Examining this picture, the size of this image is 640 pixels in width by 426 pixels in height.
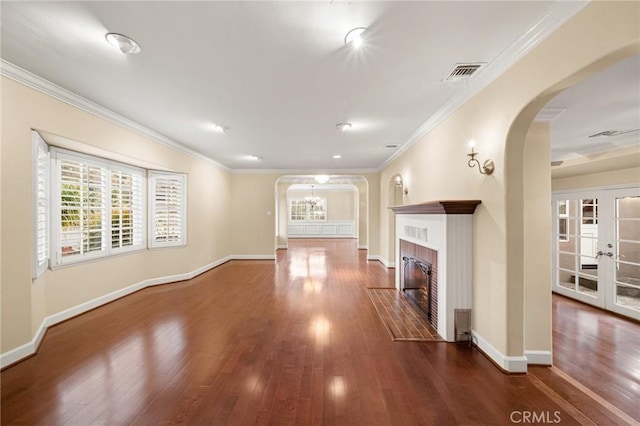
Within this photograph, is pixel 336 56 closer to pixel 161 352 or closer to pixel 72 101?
pixel 72 101

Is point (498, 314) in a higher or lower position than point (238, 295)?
higher

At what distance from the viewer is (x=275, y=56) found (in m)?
2.12

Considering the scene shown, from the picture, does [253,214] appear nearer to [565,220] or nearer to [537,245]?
[537,245]

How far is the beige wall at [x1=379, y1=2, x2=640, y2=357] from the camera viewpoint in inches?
58.1

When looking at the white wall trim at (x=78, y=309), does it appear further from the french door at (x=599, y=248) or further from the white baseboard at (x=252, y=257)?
the french door at (x=599, y=248)

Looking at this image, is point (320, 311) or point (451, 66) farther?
point (320, 311)

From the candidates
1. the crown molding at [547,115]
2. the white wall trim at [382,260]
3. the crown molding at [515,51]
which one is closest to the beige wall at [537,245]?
the crown molding at [547,115]

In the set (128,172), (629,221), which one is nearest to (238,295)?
(128,172)

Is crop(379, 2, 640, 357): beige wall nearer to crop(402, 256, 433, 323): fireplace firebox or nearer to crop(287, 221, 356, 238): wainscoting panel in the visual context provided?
crop(402, 256, 433, 323): fireplace firebox

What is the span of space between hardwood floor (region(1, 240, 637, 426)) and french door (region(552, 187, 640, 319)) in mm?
3374

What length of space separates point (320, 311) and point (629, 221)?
16.6ft

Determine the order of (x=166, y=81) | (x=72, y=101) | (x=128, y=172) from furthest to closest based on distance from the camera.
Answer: (x=128, y=172)
(x=72, y=101)
(x=166, y=81)

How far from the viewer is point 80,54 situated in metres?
2.14

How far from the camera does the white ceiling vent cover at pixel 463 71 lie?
2.27 m
